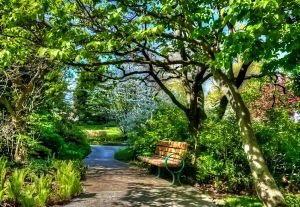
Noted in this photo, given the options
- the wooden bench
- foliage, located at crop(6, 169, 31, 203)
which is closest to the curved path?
the wooden bench

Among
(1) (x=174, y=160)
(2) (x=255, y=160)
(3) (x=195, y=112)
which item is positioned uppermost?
(3) (x=195, y=112)

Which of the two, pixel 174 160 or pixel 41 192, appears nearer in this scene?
pixel 41 192

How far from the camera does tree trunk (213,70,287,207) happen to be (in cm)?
735

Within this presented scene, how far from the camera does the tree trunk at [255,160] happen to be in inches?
289

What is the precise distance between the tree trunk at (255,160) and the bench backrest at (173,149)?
2822 millimetres

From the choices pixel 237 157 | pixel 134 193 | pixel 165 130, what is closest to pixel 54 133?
pixel 165 130

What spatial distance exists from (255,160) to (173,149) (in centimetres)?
402

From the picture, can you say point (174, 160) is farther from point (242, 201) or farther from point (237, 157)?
point (242, 201)

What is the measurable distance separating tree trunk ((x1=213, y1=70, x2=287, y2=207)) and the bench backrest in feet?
9.26

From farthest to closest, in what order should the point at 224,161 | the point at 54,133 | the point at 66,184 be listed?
the point at 54,133 → the point at 224,161 → the point at 66,184

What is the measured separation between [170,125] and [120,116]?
1327cm

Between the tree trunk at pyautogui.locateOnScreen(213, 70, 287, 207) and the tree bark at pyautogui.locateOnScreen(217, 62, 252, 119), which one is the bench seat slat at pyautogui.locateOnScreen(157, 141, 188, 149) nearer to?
the tree bark at pyautogui.locateOnScreen(217, 62, 252, 119)

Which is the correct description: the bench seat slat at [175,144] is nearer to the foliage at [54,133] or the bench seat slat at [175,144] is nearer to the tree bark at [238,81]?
the tree bark at [238,81]

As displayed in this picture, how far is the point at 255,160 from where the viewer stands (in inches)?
299
